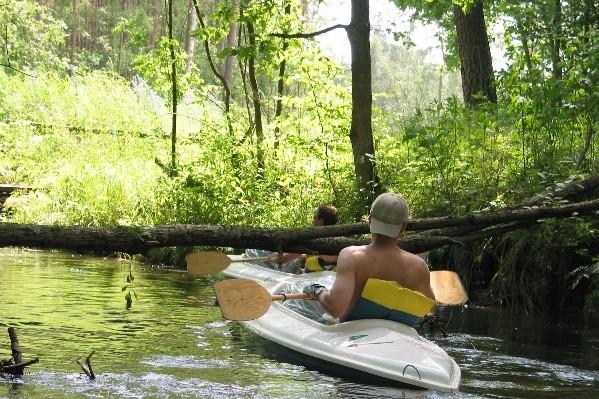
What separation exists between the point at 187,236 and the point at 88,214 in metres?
9.56

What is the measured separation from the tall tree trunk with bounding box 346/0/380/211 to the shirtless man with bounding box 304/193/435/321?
19.8 feet

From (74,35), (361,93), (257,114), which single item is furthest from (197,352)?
(74,35)

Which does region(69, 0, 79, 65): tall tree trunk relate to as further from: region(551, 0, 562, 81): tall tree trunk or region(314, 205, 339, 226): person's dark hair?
region(314, 205, 339, 226): person's dark hair

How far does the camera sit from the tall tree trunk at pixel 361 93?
11.6 metres

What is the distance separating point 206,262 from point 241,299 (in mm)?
785

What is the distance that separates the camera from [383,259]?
212 inches

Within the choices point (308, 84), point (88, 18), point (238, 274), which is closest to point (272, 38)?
point (308, 84)

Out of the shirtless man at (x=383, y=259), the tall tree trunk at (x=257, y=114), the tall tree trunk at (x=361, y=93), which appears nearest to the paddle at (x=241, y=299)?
the shirtless man at (x=383, y=259)

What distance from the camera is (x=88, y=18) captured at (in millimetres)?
38469

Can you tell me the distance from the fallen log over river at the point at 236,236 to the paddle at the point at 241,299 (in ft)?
1.26

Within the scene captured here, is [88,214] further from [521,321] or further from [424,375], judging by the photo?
[424,375]

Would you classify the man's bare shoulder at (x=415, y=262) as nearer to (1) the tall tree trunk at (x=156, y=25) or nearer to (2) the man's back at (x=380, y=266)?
(2) the man's back at (x=380, y=266)

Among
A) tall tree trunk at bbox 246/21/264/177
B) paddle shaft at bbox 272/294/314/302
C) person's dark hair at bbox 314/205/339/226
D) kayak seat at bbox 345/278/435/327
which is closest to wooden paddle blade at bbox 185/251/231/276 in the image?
paddle shaft at bbox 272/294/314/302

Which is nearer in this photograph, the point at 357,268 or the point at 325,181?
the point at 357,268
